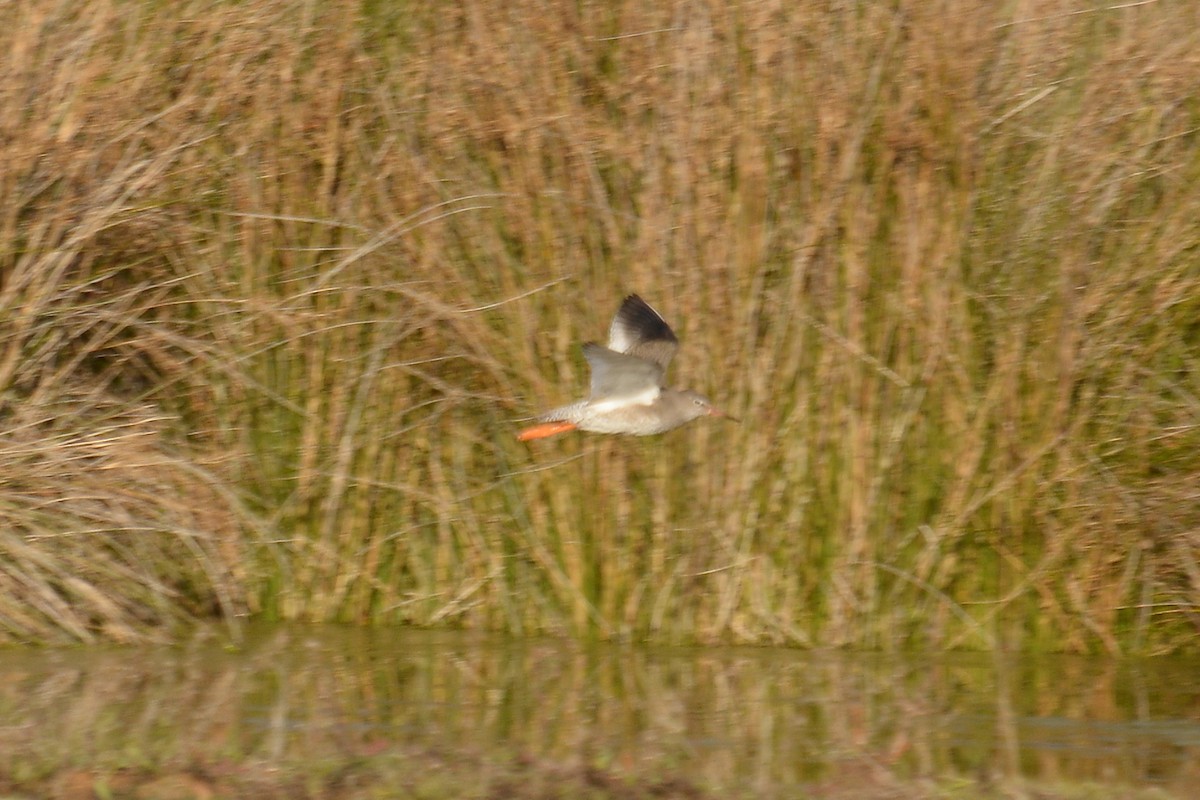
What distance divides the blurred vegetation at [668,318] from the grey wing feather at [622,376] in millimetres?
723

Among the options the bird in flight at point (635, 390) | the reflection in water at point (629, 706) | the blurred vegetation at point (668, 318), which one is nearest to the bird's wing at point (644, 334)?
the bird in flight at point (635, 390)

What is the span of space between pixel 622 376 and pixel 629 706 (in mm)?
1001

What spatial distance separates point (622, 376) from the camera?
508 centimetres

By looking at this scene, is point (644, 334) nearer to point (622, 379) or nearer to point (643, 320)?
point (643, 320)

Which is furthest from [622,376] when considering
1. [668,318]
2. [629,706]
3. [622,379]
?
[629,706]

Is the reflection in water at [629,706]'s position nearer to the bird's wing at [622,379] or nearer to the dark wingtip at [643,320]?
the bird's wing at [622,379]

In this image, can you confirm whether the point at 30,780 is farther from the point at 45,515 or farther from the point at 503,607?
the point at 503,607

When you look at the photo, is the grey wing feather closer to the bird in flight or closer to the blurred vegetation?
the bird in flight

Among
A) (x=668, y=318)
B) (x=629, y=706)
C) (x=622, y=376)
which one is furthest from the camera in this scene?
(x=668, y=318)

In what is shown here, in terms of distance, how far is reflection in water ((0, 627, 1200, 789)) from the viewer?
438 cm

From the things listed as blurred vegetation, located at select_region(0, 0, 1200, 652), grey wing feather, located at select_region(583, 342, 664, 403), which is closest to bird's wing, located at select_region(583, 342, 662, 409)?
grey wing feather, located at select_region(583, 342, 664, 403)

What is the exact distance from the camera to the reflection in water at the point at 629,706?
438cm

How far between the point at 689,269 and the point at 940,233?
0.95 m

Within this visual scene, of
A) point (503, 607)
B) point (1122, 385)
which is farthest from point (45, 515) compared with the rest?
point (1122, 385)
